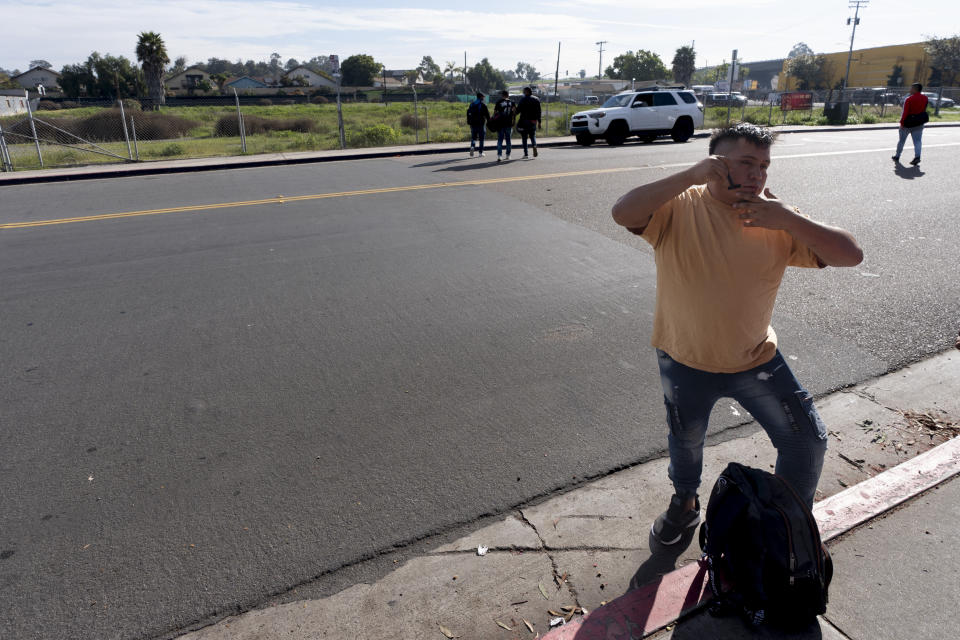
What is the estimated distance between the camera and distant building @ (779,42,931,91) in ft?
232

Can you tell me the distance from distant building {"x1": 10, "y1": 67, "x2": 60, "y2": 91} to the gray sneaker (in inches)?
4769

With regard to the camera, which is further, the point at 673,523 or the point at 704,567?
the point at 673,523

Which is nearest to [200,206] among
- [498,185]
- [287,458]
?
[498,185]

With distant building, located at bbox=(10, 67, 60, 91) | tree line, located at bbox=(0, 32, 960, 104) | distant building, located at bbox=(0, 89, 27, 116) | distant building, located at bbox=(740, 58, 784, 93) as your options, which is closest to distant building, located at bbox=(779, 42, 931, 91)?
tree line, located at bbox=(0, 32, 960, 104)

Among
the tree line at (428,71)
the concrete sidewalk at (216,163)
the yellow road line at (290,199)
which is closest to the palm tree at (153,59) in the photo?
the tree line at (428,71)

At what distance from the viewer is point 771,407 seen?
2316 millimetres

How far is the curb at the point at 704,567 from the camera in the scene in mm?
2291

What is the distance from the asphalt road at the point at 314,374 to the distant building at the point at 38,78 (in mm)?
115264

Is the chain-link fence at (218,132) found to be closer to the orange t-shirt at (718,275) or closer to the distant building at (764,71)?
the orange t-shirt at (718,275)

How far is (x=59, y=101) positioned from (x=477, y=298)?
7568 centimetres

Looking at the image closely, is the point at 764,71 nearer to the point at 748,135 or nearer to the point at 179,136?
the point at 179,136

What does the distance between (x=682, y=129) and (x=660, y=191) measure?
68.2 feet

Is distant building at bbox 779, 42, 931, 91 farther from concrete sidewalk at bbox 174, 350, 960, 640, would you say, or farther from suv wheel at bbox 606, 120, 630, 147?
concrete sidewalk at bbox 174, 350, 960, 640

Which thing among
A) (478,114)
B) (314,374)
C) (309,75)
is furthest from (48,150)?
(309,75)
